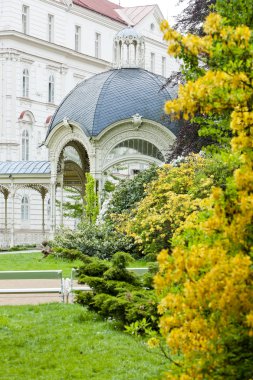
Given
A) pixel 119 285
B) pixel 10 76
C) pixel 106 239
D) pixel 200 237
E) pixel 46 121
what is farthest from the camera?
pixel 46 121

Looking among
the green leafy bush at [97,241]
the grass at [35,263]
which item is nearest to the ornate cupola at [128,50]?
the green leafy bush at [97,241]

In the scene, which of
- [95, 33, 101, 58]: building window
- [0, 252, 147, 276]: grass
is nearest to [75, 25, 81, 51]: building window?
[95, 33, 101, 58]: building window

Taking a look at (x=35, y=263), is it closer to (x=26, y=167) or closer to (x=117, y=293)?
(x=26, y=167)

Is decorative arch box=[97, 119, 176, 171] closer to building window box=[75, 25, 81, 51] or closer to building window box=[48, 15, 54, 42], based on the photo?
building window box=[48, 15, 54, 42]

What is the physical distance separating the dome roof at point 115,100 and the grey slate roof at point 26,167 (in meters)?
3.32

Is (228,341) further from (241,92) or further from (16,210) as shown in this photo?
(16,210)

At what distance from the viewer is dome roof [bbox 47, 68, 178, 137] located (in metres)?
32.6

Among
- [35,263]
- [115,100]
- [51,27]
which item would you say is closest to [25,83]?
[51,27]

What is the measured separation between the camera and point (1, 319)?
14.8 m

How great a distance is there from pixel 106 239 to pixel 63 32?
102ft

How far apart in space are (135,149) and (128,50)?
14.1ft

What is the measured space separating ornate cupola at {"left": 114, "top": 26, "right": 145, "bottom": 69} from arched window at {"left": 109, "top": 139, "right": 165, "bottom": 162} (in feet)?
10.7

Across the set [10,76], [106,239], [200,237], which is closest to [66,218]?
[10,76]

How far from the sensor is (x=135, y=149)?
3334 centimetres
